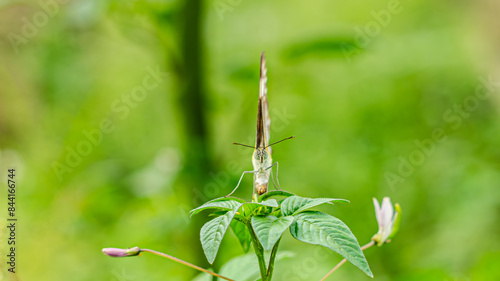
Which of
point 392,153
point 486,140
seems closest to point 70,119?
point 392,153

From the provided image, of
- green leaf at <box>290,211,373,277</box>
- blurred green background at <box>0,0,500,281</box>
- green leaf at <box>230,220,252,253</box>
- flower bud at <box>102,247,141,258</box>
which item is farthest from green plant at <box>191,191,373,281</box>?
blurred green background at <box>0,0,500,281</box>

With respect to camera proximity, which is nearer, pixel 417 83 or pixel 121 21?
pixel 121 21

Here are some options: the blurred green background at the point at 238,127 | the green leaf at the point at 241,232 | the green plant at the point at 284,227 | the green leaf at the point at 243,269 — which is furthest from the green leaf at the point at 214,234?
the blurred green background at the point at 238,127

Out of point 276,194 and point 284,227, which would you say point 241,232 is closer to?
point 276,194

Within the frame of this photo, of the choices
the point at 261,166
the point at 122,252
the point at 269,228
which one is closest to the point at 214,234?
the point at 269,228

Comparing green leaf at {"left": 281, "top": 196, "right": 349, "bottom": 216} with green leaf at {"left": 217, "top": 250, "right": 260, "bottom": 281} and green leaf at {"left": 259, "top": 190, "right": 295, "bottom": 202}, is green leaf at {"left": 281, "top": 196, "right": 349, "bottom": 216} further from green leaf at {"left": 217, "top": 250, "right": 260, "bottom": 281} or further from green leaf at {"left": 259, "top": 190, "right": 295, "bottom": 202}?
green leaf at {"left": 217, "top": 250, "right": 260, "bottom": 281}

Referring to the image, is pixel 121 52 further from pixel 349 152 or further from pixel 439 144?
pixel 439 144
